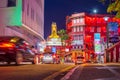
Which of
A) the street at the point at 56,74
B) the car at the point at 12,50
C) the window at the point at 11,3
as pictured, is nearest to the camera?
the street at the point at 56,74

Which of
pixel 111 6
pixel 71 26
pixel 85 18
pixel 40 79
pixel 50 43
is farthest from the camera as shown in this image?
pixel 71 26

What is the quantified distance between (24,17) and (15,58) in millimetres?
52306

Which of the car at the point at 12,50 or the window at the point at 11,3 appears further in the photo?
the window at the point at 11,3

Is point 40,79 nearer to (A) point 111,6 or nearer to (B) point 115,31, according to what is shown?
(A) point 111,6

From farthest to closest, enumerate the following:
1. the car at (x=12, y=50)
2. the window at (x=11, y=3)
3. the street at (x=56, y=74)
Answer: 1. the window at (x=11, y=3)
2. the car at (x=12, y=50)
3. the street at (x=56, y=74)

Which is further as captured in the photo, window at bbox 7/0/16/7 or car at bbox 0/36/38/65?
window at bbox 7/0/16/7

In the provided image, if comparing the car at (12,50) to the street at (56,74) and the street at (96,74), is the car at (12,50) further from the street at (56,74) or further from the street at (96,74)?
the street at (96,74)

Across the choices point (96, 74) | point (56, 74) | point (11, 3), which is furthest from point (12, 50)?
point (11, 3)

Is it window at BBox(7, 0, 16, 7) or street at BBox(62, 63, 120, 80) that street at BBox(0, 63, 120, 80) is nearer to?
street at BBox(62, 63, 120, 80)

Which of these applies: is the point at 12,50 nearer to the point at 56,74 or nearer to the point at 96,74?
the point at 56,74

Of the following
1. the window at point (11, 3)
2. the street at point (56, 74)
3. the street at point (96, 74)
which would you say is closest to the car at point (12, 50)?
the street at point (56, 74)

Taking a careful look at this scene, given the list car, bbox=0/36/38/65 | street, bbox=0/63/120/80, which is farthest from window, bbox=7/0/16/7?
street, bbox=0/63/120/80

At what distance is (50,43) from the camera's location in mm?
117500

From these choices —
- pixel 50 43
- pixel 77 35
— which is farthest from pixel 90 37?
pixel 50 43
